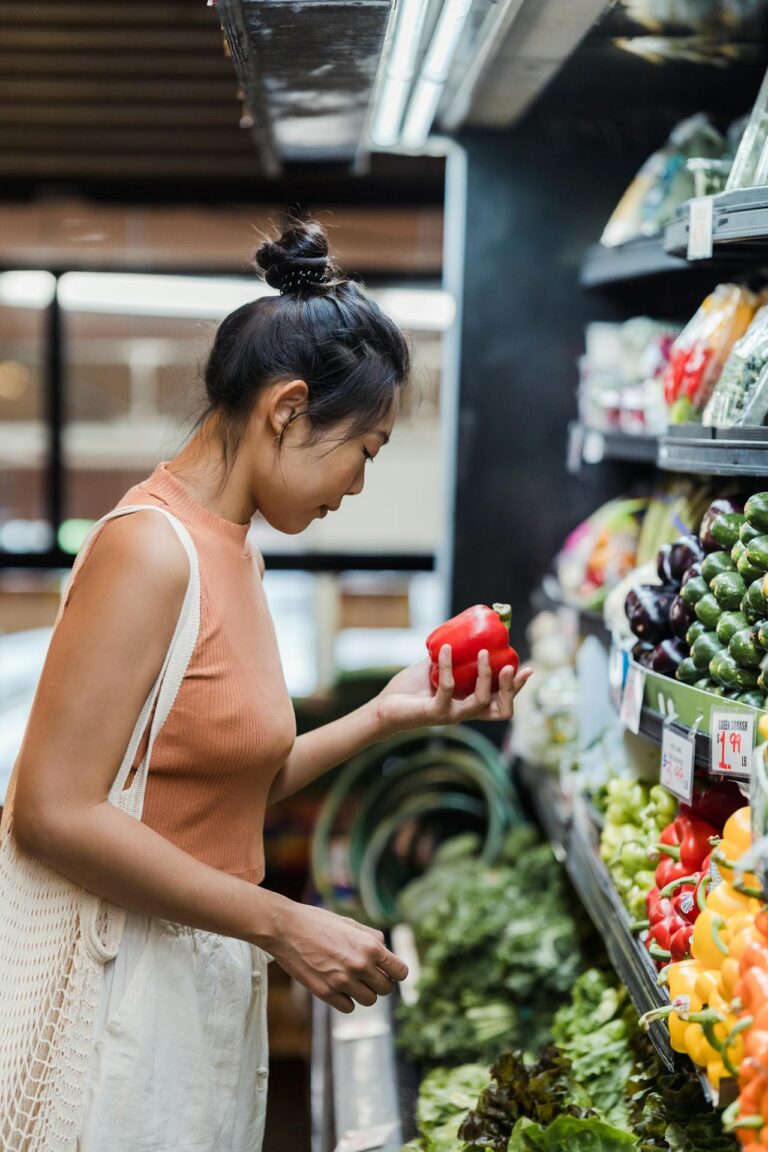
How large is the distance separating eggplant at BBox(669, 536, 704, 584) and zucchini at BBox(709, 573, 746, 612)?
0.25 m

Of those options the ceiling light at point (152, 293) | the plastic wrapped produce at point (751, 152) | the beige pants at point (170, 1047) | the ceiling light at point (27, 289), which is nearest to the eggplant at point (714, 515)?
the plastic wrapped produce at point (751, 152)

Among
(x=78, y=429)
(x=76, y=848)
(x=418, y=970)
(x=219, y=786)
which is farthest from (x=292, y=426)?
(x=78, y=429)

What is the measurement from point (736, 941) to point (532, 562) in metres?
2.96

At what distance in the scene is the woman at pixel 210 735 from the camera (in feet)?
5.24

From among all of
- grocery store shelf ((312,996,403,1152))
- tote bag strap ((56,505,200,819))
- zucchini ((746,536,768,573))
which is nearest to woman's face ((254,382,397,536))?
tote bag strap ((56,505,200,819))

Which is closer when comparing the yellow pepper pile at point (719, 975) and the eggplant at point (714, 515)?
the yellow pepper pile at point (719, 975)

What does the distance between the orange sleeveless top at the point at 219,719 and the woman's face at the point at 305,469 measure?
0.08m

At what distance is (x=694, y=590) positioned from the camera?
2105 millimetres

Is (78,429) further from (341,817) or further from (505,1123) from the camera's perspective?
(505,1123)

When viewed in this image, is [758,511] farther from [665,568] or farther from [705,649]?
[665,568]

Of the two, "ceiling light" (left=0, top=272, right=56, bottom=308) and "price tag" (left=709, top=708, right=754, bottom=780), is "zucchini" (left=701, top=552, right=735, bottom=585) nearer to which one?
"price tag" (left=709, top=708, right=754, bottom=780)

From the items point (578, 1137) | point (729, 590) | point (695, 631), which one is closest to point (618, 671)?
point (695, 631)

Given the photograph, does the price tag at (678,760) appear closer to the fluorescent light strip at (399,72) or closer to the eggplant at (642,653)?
the eggplant at (642,653)

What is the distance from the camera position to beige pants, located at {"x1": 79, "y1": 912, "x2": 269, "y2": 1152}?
168 cm
